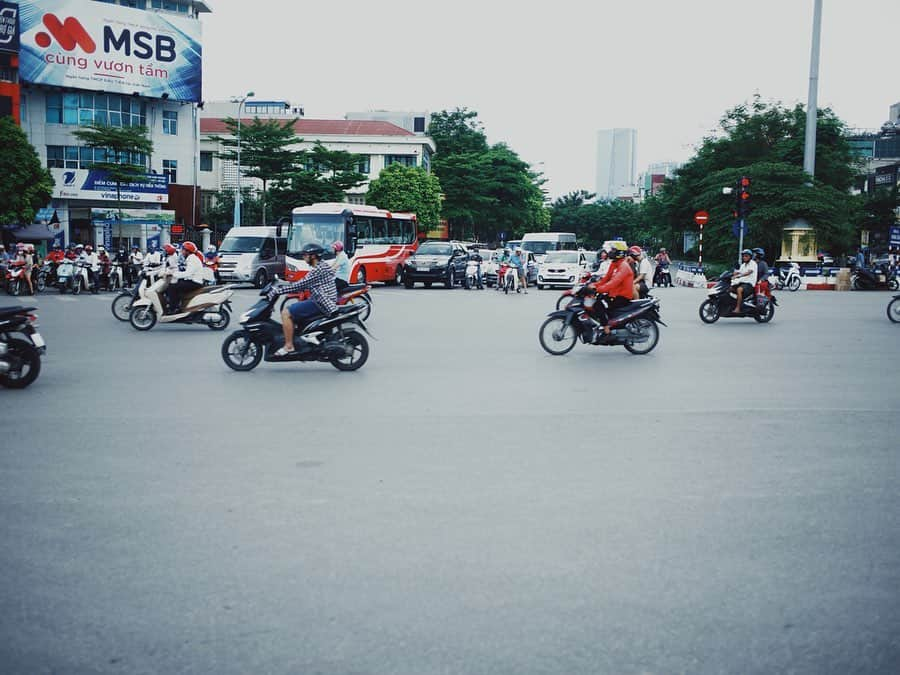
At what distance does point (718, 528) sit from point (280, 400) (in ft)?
17.0

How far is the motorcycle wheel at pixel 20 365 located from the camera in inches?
374

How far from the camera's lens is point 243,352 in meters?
11.1

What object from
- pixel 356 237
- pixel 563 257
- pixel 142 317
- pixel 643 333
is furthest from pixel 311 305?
pixel 563 257

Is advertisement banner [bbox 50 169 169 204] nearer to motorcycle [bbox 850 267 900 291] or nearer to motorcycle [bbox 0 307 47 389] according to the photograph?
motorcycle [bbox 850 267 900 291]

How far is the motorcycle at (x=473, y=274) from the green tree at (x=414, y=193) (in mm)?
31229

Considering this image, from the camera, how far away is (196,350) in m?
13.3

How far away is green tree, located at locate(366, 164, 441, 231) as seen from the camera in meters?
65.5

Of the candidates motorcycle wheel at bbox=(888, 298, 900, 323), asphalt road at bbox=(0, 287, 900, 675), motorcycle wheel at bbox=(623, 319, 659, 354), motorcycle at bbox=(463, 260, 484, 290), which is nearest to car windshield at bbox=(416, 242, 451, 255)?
motorcycle at bbox=(463, 260, 484, 290)

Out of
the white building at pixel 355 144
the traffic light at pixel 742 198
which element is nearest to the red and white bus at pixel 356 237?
the traffic light at pixel 742 198

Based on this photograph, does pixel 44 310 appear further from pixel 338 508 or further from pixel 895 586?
pixel 895 586

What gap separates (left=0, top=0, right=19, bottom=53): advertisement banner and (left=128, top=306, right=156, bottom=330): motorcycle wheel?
35053mm

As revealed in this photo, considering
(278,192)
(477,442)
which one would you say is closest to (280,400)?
(477,442)

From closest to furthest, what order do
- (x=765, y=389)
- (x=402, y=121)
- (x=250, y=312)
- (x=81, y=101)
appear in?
(x=765, y=389), (x=250, y=312), (x=81, y=101), (x=402, y=121)

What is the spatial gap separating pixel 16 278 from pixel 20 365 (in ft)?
58.3
